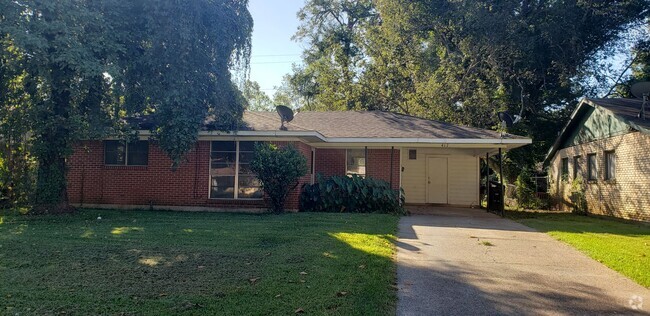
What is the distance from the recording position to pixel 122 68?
1098cm

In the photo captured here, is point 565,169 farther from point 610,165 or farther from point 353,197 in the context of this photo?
point 353,197

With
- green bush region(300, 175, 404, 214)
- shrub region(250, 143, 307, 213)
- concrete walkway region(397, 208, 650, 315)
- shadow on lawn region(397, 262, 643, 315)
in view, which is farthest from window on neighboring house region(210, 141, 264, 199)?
shadow on lawn region(397, 262, 643, 315)

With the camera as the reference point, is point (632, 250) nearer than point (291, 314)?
No

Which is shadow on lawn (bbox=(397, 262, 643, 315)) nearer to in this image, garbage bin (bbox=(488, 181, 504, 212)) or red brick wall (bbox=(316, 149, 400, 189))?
red brick wall (bbox=(316, 149, 400, 189))

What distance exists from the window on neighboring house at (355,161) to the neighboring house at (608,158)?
8007 mm

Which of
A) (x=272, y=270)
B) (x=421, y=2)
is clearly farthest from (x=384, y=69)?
(x=272, y=270)

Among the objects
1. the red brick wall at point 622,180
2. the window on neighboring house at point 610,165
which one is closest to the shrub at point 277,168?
the red brick wall at point 622,180

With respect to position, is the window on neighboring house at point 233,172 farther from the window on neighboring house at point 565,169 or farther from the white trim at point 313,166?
the window on neighboring house at point 565,169

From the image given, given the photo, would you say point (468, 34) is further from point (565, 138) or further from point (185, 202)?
point (185, 202)

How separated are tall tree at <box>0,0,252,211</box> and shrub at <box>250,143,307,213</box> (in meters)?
1.37

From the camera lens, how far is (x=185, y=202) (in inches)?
532

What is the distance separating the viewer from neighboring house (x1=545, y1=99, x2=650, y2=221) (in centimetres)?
1335

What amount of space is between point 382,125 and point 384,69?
10648 mm

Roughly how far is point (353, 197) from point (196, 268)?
7551 millimetres
